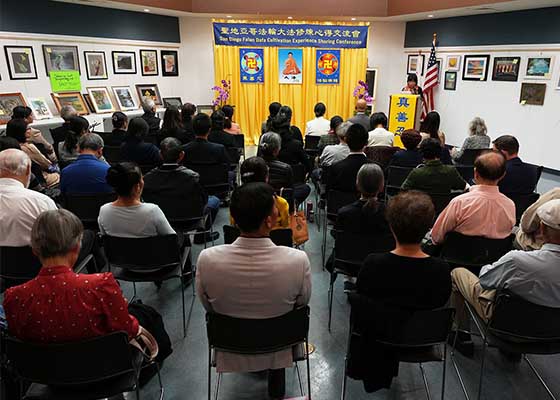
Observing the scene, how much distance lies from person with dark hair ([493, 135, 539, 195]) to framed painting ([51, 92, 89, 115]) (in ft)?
22.2

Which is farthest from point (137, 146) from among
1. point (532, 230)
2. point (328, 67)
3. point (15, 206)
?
point (328, 67)

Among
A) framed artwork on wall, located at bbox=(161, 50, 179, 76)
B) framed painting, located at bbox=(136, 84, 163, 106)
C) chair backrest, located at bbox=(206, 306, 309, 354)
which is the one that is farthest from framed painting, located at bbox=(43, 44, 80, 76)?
chair backrest, located at bbox=(206, 306, 309, 354)

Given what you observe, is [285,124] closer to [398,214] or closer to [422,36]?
[398,214]

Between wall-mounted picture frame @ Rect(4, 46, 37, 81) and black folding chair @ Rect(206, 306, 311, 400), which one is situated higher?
wall-mounted picture frame @ Rect(4, 46, 37, 81)

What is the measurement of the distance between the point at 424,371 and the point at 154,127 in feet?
17.7

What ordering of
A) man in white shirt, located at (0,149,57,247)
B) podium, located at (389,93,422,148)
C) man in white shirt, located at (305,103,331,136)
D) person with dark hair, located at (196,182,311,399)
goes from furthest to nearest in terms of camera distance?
podium, located at (389,93,422,148) → man in white shirt, located at (305,103,331,136) → man in white shirt, located at (0,149,57,247) → person with dark hair, located at (196,182,311,399)

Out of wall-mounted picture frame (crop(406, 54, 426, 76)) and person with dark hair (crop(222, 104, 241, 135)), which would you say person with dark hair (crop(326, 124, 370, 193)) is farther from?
wall-mounted picture frame (crop(406, 54, 426, 76))

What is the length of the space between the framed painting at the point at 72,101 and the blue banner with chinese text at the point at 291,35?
3.18 metres

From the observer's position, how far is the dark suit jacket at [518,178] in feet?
12.3

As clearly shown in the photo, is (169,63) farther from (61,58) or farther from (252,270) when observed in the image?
(252,270)

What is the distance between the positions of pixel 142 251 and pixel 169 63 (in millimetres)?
7718

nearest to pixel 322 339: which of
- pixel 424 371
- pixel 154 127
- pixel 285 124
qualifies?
pixel 424 371

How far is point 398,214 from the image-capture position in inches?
74.8

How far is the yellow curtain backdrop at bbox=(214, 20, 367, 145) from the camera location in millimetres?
9172
